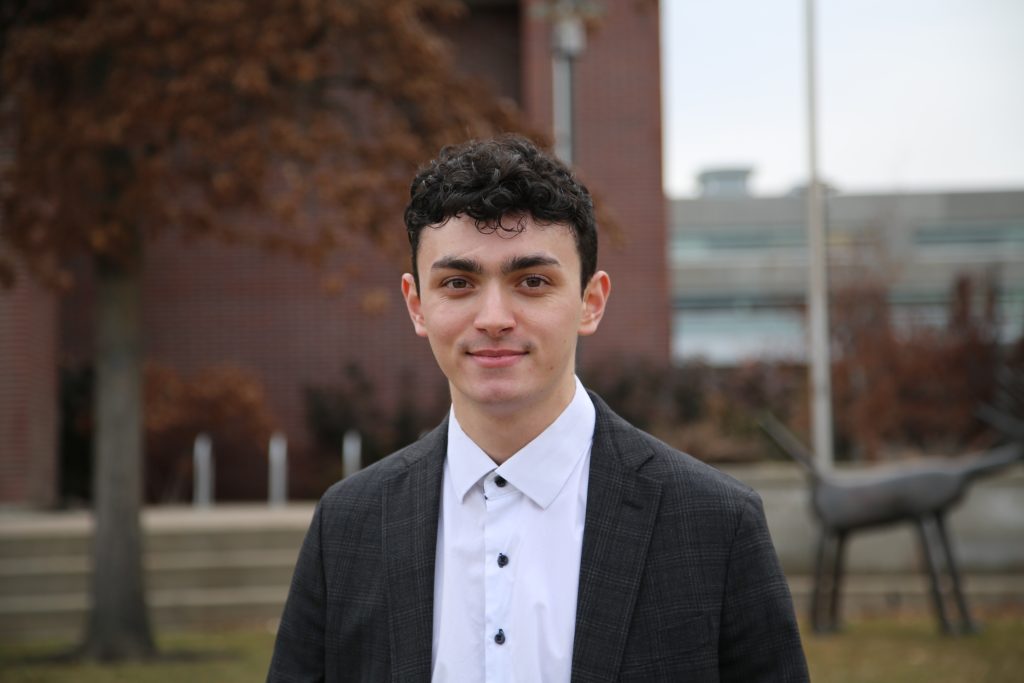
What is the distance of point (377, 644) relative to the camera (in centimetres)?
230

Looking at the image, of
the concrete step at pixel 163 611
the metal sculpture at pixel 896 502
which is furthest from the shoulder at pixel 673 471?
the concrete step at pixel 163 611

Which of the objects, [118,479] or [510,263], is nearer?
[510,263]

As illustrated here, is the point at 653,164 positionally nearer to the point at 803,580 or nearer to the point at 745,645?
the point at 803,580

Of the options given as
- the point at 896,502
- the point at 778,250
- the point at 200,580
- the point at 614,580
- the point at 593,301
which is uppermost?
the point at 778,250

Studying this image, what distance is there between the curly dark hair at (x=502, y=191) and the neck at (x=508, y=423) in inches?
10.0

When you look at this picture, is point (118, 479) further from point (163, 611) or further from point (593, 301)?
point (593, 301)

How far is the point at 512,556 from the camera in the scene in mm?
2268

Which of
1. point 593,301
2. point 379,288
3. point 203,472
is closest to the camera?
point 593,301

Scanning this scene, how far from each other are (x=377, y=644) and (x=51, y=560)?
9570 mm

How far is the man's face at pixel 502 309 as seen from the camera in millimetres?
2266

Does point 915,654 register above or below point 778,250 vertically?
below

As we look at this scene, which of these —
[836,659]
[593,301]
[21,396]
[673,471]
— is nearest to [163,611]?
[21,396]

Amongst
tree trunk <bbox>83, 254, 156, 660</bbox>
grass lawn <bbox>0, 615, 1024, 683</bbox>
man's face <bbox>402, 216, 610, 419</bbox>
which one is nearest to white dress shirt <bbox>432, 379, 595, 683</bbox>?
man's face <bbox>402, 216, 610, 419</bbox>

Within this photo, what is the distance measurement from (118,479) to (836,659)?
17.2 ft
